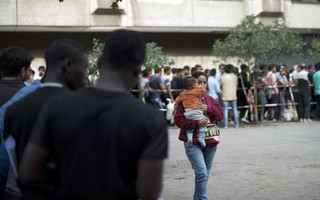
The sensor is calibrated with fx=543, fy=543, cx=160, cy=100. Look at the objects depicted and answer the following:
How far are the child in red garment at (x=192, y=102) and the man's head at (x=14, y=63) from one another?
2393 mm

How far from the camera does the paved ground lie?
7.44 metres

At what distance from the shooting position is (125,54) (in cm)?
262

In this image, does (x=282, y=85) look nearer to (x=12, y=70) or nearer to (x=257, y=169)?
(x=257, y=169)

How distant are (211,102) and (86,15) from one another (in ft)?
54.3

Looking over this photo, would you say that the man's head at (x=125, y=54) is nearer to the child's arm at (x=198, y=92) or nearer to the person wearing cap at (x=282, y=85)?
the child's arm at (x=198, y=92)

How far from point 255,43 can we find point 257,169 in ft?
26.6

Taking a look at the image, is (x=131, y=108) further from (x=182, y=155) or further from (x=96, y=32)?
(x=96, y=32)

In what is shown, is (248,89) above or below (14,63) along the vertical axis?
below

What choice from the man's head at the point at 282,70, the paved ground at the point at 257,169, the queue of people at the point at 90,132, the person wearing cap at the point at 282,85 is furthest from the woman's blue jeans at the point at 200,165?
the man's head at the point at 282,70

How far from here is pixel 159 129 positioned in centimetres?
251

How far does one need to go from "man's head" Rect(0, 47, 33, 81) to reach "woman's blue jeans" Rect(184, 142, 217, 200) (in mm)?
2488

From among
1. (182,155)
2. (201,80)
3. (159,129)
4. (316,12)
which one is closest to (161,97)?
(182,155)

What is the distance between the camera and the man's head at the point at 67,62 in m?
3.04

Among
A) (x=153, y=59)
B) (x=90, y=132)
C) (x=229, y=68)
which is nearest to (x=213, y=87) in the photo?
(x=229, y=68)
